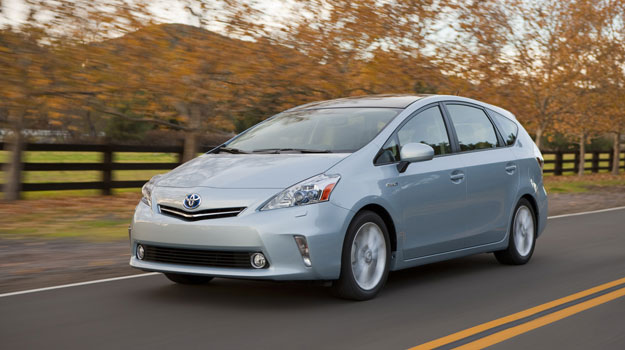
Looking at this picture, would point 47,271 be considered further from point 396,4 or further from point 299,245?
point 396,4

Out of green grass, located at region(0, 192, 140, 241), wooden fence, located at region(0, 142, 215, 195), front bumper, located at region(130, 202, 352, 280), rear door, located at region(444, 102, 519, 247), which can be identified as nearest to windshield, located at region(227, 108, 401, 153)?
front bumper, located at region(130, 202, 352, 280)

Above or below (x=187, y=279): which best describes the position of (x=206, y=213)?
above

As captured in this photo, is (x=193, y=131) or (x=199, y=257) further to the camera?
(x=193, y=131)

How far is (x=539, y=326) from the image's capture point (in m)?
5.63

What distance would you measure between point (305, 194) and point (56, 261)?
3914mm

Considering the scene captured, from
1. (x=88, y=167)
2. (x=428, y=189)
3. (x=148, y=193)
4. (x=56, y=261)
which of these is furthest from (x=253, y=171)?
(x=88, y=167)

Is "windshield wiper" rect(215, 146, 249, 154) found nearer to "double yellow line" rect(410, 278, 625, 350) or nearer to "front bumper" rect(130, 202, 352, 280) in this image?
"front bumper" rect(130, 202, 352, 280)

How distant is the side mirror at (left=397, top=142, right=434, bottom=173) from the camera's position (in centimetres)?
686

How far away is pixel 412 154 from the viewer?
6.86 meters

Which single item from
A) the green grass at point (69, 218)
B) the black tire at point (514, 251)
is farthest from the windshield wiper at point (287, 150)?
the green grass at point (69, 218)

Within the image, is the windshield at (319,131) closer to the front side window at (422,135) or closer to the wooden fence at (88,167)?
the front side window at (422,135)

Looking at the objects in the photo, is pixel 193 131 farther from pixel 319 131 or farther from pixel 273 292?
pixel 273 292

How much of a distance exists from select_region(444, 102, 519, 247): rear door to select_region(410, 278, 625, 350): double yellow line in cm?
121

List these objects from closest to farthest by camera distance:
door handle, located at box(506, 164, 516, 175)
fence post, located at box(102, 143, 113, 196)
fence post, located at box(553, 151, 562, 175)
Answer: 1. door handle, located at box(506, 164, 516, 175)
2. fence post, located at box(102, 143, 113, 196)
3. fence post, located at box(553, 151, 562, 175)
